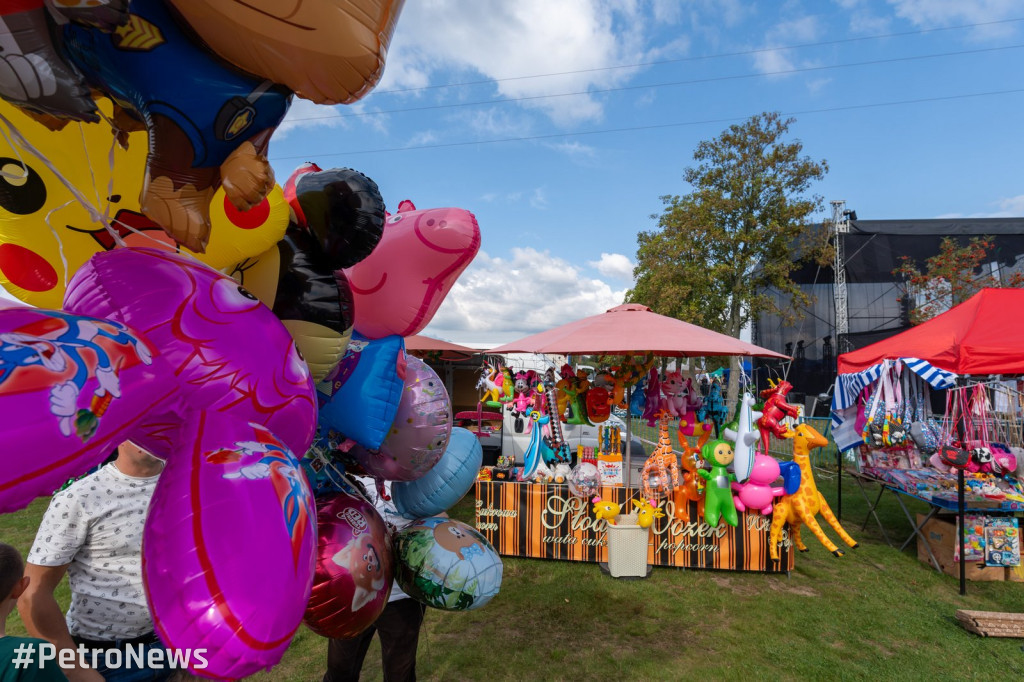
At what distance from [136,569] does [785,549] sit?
5.18 meters

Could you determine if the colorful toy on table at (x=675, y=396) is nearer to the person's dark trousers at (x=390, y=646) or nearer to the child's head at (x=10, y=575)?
the person's dark trousers at (x=390, y=646)

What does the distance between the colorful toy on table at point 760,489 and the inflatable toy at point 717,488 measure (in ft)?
0.30

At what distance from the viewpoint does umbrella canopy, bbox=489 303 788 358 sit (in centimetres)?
Answer: 455

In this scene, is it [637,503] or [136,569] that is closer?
[136,569]

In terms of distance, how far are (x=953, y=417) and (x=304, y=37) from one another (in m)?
7.46

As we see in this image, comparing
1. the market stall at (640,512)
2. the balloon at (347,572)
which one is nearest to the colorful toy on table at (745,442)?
the market stall at (640,512)

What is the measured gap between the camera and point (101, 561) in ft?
5.96

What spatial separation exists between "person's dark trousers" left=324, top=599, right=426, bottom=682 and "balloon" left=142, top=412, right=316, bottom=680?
67.9 inches

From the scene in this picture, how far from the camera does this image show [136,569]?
72.8 inches

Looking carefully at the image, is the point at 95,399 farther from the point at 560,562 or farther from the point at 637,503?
the point at 560,562

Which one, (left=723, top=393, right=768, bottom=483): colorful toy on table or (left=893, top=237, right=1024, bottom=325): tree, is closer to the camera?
(left=723, top=393, right=768, bottom=483): colorful toy on table

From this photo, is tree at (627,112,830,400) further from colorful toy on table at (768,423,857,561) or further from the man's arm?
the man's arm

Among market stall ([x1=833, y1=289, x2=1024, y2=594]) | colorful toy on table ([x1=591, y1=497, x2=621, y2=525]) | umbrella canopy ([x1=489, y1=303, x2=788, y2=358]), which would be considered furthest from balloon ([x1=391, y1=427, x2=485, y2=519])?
market stall ([x1=833, y1=289, x2=1024, y2=594])

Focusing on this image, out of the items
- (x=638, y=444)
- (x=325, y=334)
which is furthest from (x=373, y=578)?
(x=638, y=444)
